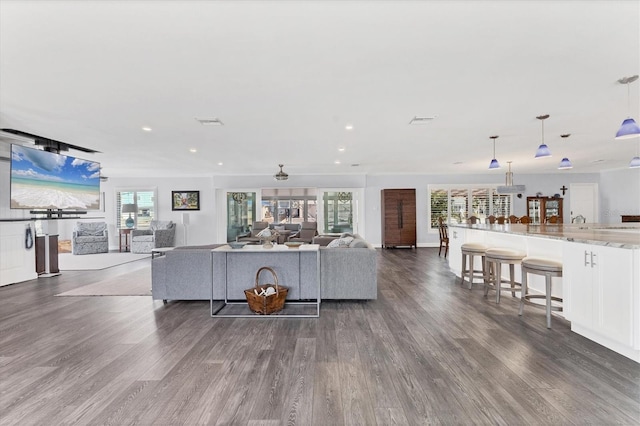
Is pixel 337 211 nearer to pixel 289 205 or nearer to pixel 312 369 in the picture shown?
pixel 289 205

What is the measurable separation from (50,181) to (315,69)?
17.2ft

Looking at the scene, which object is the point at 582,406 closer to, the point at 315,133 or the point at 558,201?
the point at 315,133

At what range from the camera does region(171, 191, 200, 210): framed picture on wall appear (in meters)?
10.3

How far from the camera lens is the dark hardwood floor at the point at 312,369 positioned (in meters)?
1.83

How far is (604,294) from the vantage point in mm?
2551

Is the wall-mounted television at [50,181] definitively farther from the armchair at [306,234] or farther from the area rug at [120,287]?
the armchair at [306,234]

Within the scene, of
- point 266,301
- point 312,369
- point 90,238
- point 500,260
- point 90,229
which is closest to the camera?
point 312,369

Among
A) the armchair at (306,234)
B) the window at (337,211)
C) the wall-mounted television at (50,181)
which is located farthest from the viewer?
the window at (337,211)

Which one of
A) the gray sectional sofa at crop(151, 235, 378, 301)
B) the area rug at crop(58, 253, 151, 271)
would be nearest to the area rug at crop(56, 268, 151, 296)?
the gray sectional sofa at crop(151, 235, 378, 301)

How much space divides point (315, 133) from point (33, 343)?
4.11m

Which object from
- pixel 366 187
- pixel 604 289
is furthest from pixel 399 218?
pixel 604 289

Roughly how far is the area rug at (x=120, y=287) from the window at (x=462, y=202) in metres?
8.29

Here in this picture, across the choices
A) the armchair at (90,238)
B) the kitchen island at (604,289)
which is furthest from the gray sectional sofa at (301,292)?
the armchair at (90,238)

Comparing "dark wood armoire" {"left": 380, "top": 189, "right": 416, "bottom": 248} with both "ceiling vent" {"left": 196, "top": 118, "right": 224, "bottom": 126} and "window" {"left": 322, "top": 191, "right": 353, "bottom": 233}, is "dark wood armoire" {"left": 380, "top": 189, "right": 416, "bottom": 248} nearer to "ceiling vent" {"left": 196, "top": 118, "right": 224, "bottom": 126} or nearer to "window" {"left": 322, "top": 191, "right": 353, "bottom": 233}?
"window" {"left": 322, "top": 191, "right": 353, "bottom": 233}
